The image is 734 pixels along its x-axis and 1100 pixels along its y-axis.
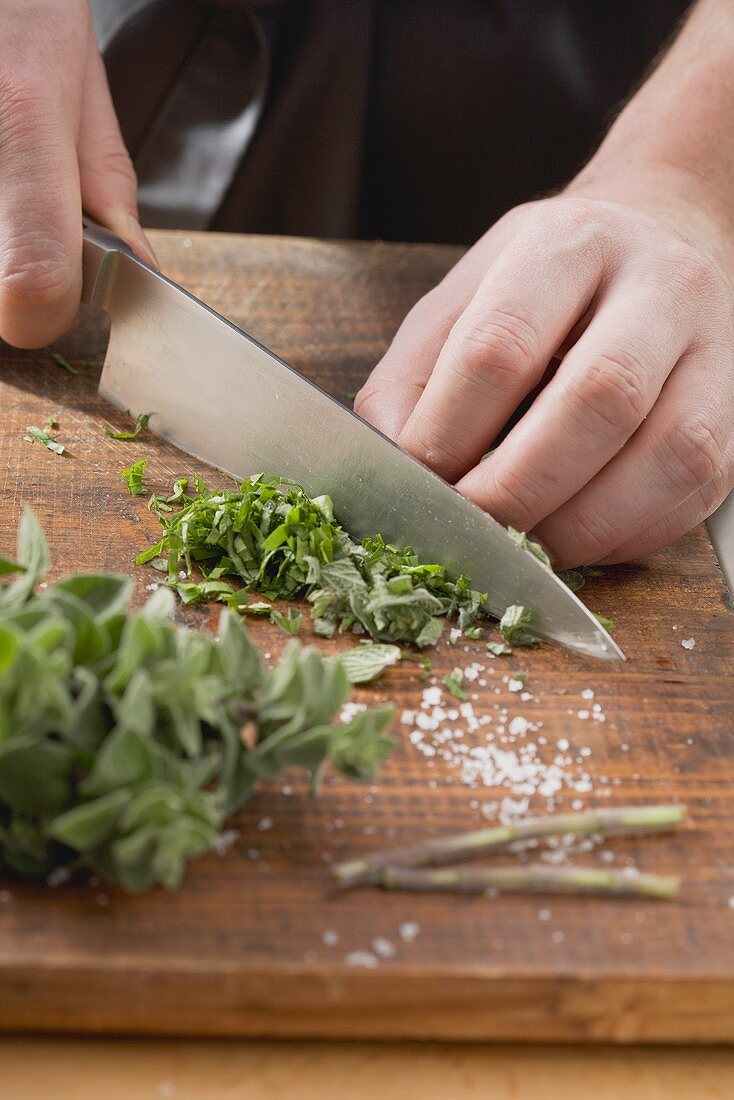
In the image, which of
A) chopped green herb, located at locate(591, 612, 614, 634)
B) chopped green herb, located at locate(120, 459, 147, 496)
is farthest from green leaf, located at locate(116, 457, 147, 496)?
chopped green herb, located at locate(591, 612, 614, 634)

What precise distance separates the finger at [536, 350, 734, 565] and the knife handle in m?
0.74

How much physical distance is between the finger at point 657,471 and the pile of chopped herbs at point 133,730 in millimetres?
502

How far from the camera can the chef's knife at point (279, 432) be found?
134cm

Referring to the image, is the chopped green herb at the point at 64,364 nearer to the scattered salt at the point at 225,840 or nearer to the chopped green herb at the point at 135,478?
the chopped green herb at the point at 135,478

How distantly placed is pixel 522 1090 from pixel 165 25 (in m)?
2.01

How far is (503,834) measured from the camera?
1036mm

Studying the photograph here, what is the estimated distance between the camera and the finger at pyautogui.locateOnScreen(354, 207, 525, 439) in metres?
1.51

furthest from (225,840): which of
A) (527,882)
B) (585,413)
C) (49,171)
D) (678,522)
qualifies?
(49,171)

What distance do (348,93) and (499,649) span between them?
4.77 feet

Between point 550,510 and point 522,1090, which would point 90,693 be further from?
point 550,510

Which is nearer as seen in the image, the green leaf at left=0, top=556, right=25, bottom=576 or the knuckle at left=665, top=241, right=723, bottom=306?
the green leaf at left=0, top=556, right=25, bottom=576

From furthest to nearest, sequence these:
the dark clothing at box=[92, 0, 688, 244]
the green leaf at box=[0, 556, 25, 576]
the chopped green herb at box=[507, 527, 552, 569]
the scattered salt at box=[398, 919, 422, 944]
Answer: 1. the dark clothing at box=[92, 0, 688, 244]
2. the chopped green herb at box=[507, 527, 552, 569]
3. the green leaf at box=[0, 556, 25, 576]
4. the scattered salt at box=[398, 919, 422, 944]

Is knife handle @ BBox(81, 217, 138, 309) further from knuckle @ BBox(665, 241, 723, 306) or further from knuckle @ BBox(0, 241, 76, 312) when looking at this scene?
knuckle @ BBox(665, 241, 723, 306)

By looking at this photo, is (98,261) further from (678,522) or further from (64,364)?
(678,522)
